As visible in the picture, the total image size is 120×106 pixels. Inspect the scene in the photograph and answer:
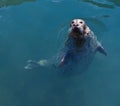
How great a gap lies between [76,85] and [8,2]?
5.25 m

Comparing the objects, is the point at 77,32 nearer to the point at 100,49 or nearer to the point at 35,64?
the point at 100,49

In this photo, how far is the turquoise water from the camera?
9.79 m

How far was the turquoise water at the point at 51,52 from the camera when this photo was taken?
32.1ft

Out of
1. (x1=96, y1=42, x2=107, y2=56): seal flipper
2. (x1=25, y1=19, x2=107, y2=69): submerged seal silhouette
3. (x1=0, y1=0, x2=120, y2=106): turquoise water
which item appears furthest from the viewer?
(x1=96, y1=42, x2=107, y2=56): seal flipper

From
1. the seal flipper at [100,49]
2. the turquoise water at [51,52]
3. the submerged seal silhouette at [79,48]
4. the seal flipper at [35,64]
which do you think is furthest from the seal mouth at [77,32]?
the seal flipper at [35,64]

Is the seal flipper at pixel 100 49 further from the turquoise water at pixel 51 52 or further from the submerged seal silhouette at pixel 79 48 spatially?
the turquoise water at pixel 51 52

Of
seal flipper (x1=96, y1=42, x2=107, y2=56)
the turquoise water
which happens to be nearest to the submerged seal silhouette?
seal flipper (x1=96, y1=42, x2=107, y2=56)

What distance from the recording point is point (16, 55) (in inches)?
441

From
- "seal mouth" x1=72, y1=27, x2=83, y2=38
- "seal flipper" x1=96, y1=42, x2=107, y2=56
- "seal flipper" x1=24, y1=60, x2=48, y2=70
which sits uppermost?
"seal mouth" x1=72, y1=27, x2=83, y2=38

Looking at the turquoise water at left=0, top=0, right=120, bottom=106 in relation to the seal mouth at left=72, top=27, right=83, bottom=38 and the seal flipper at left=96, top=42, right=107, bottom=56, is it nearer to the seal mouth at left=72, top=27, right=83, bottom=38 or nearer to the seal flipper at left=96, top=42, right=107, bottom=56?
the seal flipper at left=96, top=42, right=107, bottom=56

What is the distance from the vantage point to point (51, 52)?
36.7 ft

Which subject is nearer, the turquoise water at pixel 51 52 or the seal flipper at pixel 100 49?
the turquoise water at pixel 51 52

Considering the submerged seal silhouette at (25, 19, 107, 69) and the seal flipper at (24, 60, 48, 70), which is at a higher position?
the submerged seal silhouette at (25, 19, 107, 69)

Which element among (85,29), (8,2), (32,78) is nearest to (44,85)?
(32,78)
